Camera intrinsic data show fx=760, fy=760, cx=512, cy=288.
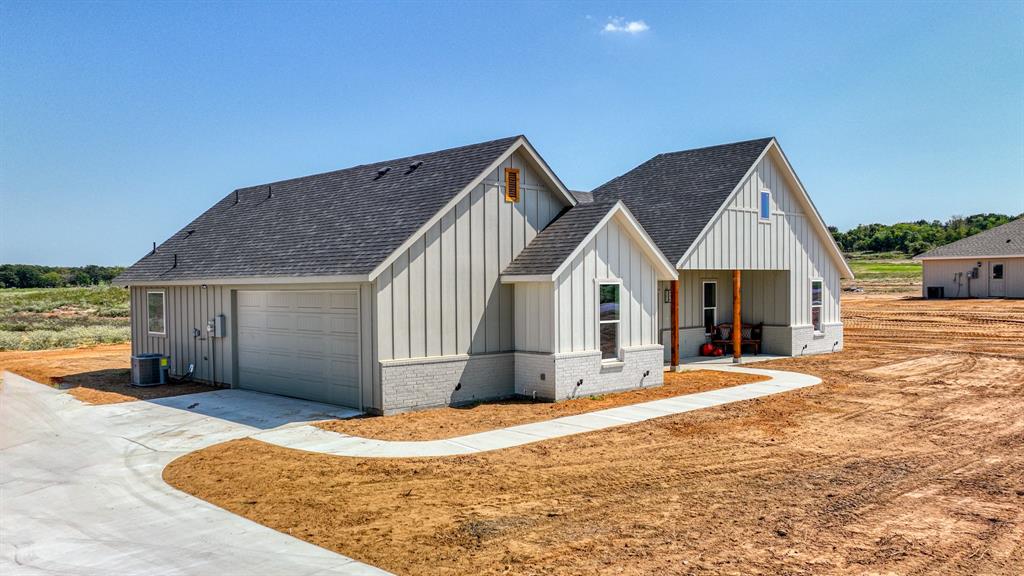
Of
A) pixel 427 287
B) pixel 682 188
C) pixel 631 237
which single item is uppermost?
pixel 682 188

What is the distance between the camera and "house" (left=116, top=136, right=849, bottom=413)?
566 inches

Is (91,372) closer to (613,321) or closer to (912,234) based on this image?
(613,321)

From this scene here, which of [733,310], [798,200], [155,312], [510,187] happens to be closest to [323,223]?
[510,187]

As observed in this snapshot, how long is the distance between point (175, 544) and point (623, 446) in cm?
637

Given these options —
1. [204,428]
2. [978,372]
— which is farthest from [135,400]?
[978,372]

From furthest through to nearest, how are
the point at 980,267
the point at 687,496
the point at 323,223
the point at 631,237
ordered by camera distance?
1. the point at 980,267
2. the point at 323,223
3. the point at 631,237
4. the point at 687,496

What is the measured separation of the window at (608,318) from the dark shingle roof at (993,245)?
3911 cm

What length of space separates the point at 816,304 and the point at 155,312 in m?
20.2

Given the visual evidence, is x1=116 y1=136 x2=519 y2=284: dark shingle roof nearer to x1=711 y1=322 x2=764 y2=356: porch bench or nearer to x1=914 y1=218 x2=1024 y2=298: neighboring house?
x1=711 y1=322 x2=764 y2=356: porch bench

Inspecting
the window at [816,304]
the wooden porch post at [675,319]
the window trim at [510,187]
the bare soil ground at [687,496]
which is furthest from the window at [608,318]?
the window at [816,304]

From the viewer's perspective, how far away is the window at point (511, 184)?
634 inches

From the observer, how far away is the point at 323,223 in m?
17.5

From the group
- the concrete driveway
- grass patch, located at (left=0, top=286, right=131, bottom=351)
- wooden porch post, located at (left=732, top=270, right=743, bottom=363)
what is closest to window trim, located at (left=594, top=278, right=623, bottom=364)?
the concrete driveway

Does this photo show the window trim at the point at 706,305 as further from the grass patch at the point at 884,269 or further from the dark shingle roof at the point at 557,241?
the grass patch at the point at 884,269
